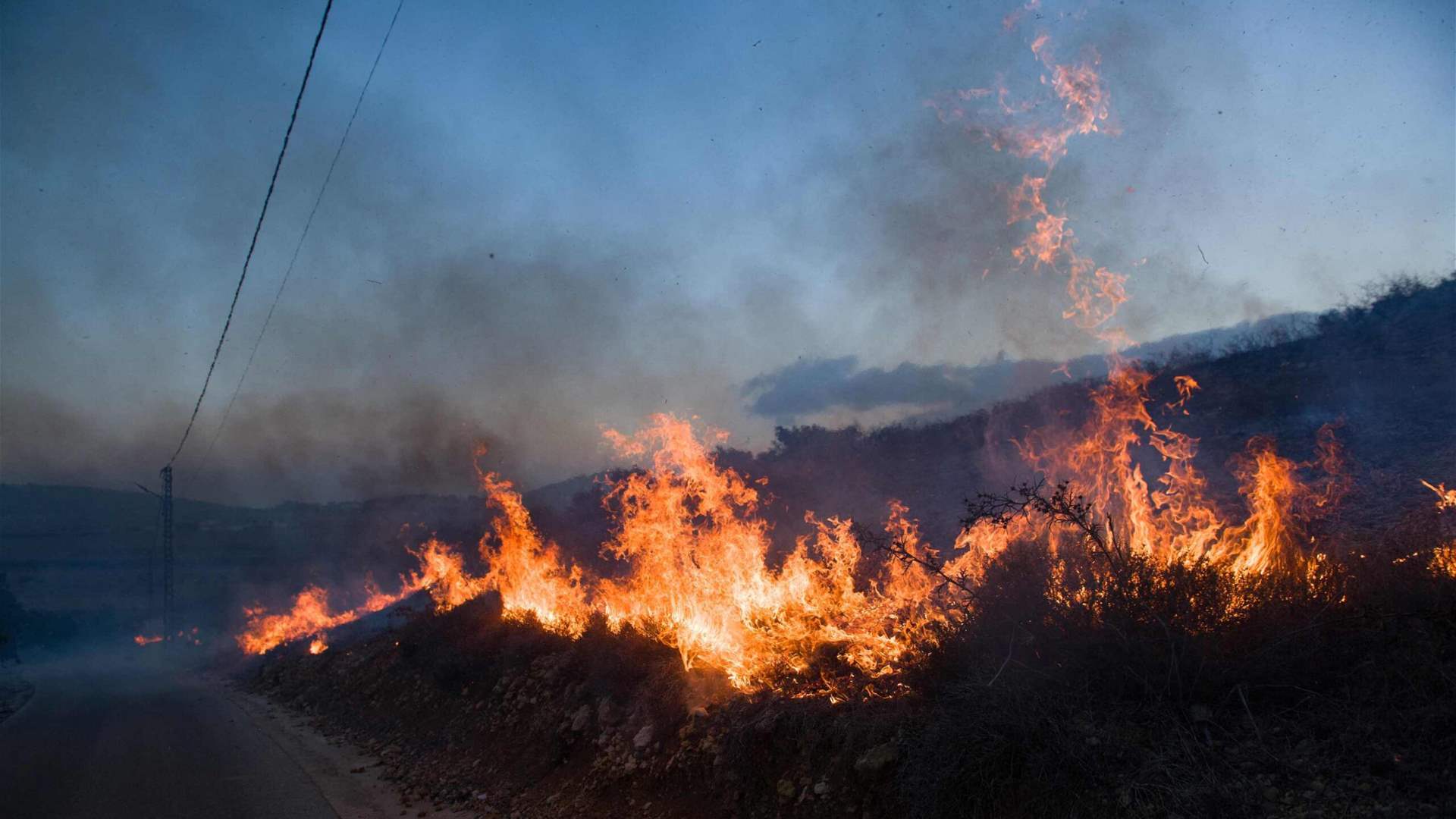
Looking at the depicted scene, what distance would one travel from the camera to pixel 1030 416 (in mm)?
27547

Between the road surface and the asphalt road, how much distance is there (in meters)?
0.02

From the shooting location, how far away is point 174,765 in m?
11.4

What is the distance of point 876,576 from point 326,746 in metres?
10.5

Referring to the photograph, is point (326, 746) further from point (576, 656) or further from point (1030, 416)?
point (1030, 416)

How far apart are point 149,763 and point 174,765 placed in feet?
1.72

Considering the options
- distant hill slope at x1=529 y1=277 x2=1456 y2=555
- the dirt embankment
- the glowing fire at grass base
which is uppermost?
distant hill slope at x1=529 y1=277 x2=1456 y2=555

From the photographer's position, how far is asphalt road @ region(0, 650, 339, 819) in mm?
9121

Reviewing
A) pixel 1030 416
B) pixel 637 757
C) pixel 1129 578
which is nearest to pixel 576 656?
pixel 637 757

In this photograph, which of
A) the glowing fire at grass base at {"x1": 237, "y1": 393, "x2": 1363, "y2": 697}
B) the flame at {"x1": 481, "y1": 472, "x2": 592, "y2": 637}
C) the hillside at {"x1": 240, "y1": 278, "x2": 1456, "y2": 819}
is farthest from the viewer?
the flame at {"x1": 481, "y1": 472, "x2": 592, "y2": 637}

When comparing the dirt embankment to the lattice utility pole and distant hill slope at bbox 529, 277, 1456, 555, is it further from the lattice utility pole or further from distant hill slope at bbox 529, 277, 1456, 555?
the lattice utility pole

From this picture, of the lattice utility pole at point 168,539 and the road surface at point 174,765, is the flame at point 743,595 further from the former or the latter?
the lattice utility pole at point 168,539

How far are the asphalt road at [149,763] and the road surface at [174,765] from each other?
0.9 inches

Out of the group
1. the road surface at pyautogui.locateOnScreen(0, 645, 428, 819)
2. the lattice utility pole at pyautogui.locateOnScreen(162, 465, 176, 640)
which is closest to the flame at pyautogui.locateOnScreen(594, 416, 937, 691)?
the road surface at pyautogui.locateOnScreen(0, 645, 428, 819)

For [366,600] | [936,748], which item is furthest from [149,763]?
[366,600]
